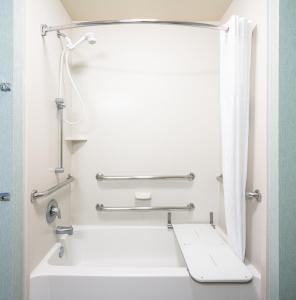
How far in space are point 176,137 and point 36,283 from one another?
1487 millimetres

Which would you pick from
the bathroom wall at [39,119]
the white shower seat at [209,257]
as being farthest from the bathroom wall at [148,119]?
the bathroom wall at [39,119]

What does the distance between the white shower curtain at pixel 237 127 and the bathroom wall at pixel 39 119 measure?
3.95 ft

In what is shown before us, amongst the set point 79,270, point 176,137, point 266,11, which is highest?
point 266,11

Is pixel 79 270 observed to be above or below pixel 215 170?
below

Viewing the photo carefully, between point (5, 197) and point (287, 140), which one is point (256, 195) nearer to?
point (287, 140)

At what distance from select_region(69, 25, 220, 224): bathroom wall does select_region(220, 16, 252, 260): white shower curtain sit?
62cm

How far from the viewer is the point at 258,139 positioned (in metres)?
1.40

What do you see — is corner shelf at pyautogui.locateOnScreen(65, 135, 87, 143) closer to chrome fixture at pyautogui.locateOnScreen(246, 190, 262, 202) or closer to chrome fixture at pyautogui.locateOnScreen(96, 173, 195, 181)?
chrome fixture at pyautogui.locateOnScreen(96, 173, 195, 181)

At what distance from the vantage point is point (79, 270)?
1.35 m

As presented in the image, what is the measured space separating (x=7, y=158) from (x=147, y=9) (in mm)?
1590

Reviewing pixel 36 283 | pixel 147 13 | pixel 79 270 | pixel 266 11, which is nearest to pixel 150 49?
pixel 147 13

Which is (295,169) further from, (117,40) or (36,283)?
(117,40)

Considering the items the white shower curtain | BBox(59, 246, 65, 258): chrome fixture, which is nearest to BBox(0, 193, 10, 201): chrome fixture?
BBox(59, 246, 65, 258): chrome fixture

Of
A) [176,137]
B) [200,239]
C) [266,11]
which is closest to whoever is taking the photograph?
[266,11]
